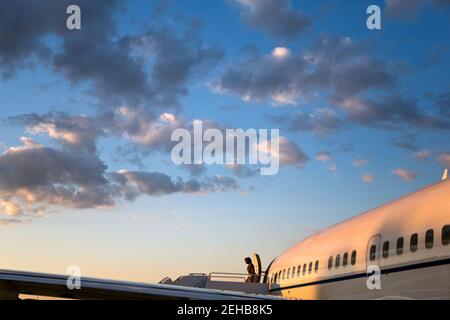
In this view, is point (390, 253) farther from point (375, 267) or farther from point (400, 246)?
point (375, 267)

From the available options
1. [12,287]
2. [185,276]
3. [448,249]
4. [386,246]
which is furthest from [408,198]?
[185,276]

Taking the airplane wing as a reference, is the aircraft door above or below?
above

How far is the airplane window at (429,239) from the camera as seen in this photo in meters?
10.9

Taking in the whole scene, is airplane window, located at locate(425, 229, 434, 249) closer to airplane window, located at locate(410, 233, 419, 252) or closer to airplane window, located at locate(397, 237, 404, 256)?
airplane window, located at locate(410, 233, 419, 252)

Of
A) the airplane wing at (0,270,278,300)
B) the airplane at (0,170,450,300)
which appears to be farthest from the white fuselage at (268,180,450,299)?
the airplane wing at (0,270,278,300)

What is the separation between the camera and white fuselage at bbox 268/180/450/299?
35.3 feet

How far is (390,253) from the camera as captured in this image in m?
12.7

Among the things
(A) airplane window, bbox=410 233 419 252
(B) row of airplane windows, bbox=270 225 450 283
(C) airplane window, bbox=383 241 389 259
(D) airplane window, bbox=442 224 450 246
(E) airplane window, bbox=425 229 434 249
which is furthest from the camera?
(C) airplane window, bbox=383 241 389 259

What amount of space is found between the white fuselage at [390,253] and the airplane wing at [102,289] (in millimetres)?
3269

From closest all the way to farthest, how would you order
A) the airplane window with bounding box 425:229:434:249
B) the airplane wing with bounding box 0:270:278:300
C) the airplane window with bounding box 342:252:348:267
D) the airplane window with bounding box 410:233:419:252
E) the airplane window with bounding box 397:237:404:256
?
the airplane wing with bounding box 0:270:278:300
the airplane window with bounding box 425:229:434:249
the airplane window with bounding box 410:233:419:252
the airplane window with bounding box 397:237:404:256
the airplane window with bounding box 342:252:348:267

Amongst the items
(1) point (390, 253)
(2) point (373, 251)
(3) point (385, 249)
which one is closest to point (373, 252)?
(2) point (373, 251)

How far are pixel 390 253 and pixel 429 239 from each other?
1785 millimetres
